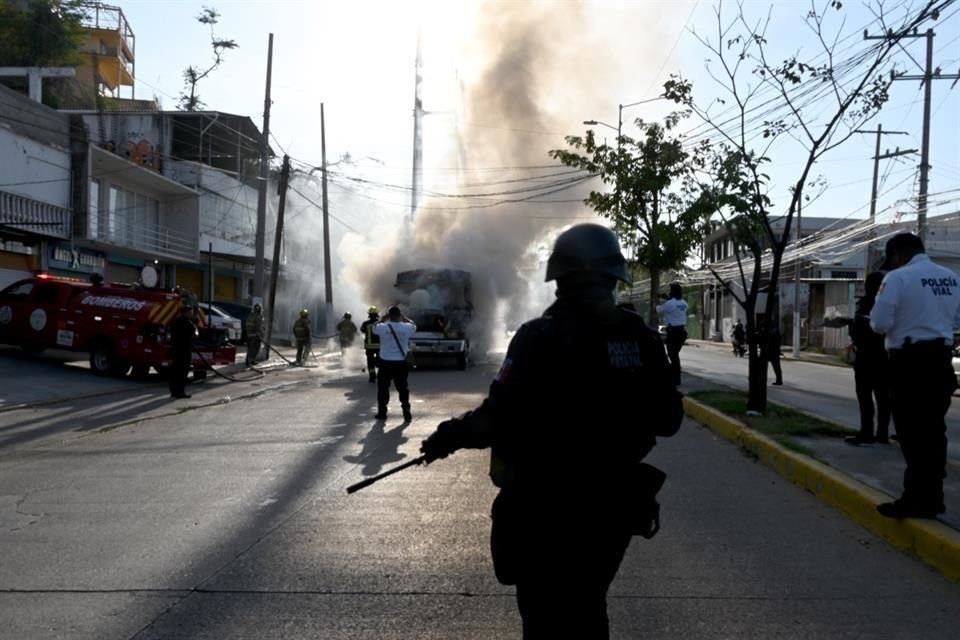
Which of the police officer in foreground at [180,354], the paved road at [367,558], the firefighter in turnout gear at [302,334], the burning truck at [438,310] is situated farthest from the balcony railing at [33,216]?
the paved road at [367,558]

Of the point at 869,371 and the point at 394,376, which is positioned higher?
the point at 869,371

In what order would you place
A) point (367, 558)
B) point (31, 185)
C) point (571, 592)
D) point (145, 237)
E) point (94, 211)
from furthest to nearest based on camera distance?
point (145, 237), point (94, 211), point (31, 185), point (367, 558), point (571, 592)

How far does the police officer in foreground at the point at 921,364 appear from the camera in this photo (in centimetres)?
511

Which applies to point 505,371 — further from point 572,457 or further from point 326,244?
point 326,244

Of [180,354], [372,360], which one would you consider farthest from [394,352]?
[180,354]

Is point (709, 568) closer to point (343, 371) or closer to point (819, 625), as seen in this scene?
point (819, 625)

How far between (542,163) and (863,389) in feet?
64.5

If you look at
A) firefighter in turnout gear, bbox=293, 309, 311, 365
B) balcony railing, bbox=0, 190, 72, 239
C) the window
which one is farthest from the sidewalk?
the window

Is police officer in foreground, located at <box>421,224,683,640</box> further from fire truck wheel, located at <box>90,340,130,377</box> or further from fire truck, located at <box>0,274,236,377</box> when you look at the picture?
fire truck wheel, located at <box>90,340,130,377</box>

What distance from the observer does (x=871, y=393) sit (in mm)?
8656

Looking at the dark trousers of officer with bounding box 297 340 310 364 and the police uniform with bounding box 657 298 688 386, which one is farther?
the dark trousers of officer with bounding box 297 340 310 364

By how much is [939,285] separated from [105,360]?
17213 mm

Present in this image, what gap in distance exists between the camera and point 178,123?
1549 inches

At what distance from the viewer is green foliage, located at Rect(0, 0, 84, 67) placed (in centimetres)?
3950
